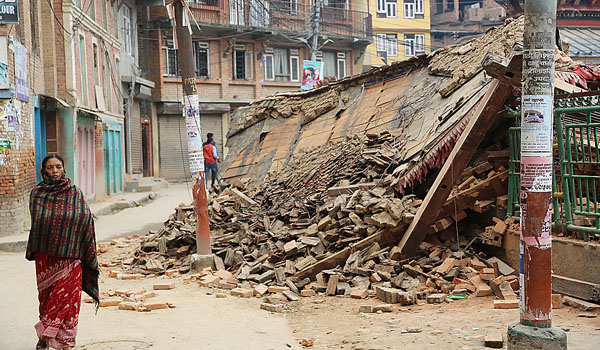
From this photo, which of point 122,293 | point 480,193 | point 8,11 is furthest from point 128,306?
point 8,11

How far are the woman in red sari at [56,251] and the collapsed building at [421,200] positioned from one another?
11.0ft

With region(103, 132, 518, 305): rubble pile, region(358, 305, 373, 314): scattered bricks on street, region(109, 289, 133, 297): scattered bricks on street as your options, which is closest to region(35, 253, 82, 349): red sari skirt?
region(109, 289, 133, 297): scattered bricks on street

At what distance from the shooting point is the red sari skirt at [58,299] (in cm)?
573

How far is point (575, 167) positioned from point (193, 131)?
5599mm

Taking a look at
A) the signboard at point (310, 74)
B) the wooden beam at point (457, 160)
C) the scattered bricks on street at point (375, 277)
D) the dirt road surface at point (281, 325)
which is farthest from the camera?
the signboard at point (310, 74)

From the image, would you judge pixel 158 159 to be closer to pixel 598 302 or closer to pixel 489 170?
pixel 489 170

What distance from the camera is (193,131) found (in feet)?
34.0

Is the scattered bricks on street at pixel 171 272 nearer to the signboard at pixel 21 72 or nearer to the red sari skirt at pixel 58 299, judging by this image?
the red sari skirt at pixel 58 299

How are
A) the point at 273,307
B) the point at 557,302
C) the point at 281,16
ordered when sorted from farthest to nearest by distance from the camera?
the point at 281,16
the point at 273,307
the point at 557,302

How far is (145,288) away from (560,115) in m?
5.86

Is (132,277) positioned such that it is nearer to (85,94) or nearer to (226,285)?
(226,285)

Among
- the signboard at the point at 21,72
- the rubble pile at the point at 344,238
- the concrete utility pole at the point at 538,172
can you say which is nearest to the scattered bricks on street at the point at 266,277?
the rubble pile at the point at 344,238

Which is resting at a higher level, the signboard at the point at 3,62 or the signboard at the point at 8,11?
the signboard at the point at 8,11

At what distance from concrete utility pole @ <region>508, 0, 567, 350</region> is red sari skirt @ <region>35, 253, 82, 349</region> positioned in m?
3.74
